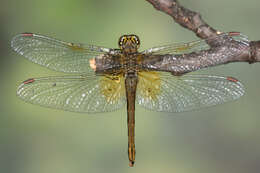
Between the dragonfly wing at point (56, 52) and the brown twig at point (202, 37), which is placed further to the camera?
the dragonfly wing at point (56, 52)

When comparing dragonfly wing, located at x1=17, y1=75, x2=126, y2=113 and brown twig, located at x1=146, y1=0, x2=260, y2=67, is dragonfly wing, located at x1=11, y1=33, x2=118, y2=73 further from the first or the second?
brown twig, located at x1=146, y1=0, x2=260, y2=67

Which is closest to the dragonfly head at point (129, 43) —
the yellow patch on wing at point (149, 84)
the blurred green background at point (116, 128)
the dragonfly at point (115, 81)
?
the dragonfly at point (115, 81)

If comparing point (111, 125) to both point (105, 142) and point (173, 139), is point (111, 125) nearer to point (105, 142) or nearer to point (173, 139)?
point (105, 142)

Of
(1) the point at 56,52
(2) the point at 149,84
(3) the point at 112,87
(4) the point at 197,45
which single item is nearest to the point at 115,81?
(3) the point at 112,87

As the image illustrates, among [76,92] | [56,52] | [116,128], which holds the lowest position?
[116,128]

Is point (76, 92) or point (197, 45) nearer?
point (197, 45)

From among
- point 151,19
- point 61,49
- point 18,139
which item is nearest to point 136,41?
point 61,49

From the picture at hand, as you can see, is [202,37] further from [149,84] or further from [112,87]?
[112,87]

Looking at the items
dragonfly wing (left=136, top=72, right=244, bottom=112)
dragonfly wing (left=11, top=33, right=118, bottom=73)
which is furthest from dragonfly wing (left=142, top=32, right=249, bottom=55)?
dragonfly wing (left=11, top=33, right=118, bottom=73)

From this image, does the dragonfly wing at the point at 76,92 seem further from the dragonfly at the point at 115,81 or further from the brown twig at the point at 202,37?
the brown twig at the point at 202,37
